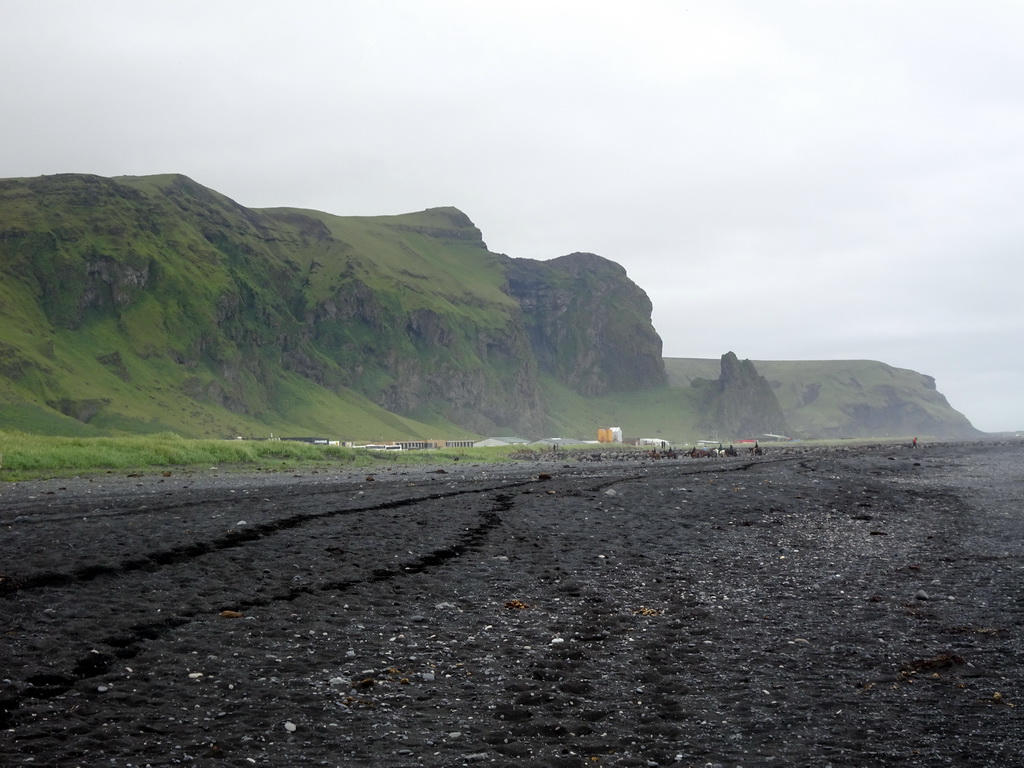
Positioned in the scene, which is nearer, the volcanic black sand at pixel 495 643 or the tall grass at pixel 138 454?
the volcanic black sand at pixel 495 643

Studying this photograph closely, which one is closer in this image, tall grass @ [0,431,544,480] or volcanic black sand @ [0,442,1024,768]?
volcanic black sand @ [0,442,1024,768]

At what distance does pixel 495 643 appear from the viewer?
10898 millimetres

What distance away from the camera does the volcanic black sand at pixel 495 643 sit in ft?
25.5

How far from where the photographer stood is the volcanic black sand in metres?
7.77

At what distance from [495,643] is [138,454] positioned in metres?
40.9

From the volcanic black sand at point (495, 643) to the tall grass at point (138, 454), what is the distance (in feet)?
69.4

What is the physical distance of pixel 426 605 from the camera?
12.6 meters

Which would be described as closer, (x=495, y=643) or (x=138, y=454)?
(x=495, y=643)

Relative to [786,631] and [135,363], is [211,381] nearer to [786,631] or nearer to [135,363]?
[135,363]

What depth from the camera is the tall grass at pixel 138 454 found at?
3975cm

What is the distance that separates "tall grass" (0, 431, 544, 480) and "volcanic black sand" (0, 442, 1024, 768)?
2114cm

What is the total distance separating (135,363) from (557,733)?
176 meters

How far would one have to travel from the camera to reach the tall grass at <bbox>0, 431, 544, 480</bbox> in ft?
130

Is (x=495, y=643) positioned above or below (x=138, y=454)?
above
